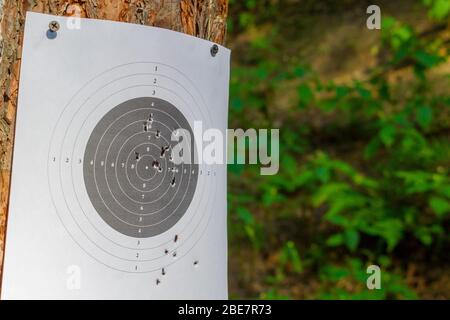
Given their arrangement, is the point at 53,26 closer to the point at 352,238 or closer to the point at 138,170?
the point at 138,170

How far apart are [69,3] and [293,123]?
273 cm

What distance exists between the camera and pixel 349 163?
3.50m

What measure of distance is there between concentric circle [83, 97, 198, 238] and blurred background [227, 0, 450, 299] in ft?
4.67

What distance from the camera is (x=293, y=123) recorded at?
12.3 ft

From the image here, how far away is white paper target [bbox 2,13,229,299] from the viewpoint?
40.0 inches

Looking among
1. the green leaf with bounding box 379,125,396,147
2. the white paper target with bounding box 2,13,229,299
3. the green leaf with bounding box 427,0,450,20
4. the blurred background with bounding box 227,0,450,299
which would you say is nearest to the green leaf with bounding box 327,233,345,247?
the blurred background with bounding box 227,0,450,299

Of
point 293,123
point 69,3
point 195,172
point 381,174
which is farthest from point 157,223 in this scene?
point 293,123

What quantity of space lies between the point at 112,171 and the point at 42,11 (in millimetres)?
274

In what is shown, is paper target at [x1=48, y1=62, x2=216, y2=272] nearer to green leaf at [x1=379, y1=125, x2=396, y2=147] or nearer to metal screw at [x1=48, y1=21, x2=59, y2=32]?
metal screw at [x1=48, y1=21, x2=59, y2=32]

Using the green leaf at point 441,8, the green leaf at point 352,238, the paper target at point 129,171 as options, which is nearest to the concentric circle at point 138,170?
the paper target at point 129,171

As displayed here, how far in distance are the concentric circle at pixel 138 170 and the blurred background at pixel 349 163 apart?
1.42m

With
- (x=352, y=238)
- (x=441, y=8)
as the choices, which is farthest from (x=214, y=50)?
(x=441, y=8)

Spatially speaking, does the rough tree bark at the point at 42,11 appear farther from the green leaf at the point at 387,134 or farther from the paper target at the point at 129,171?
the green leaf at the point at 387,134
